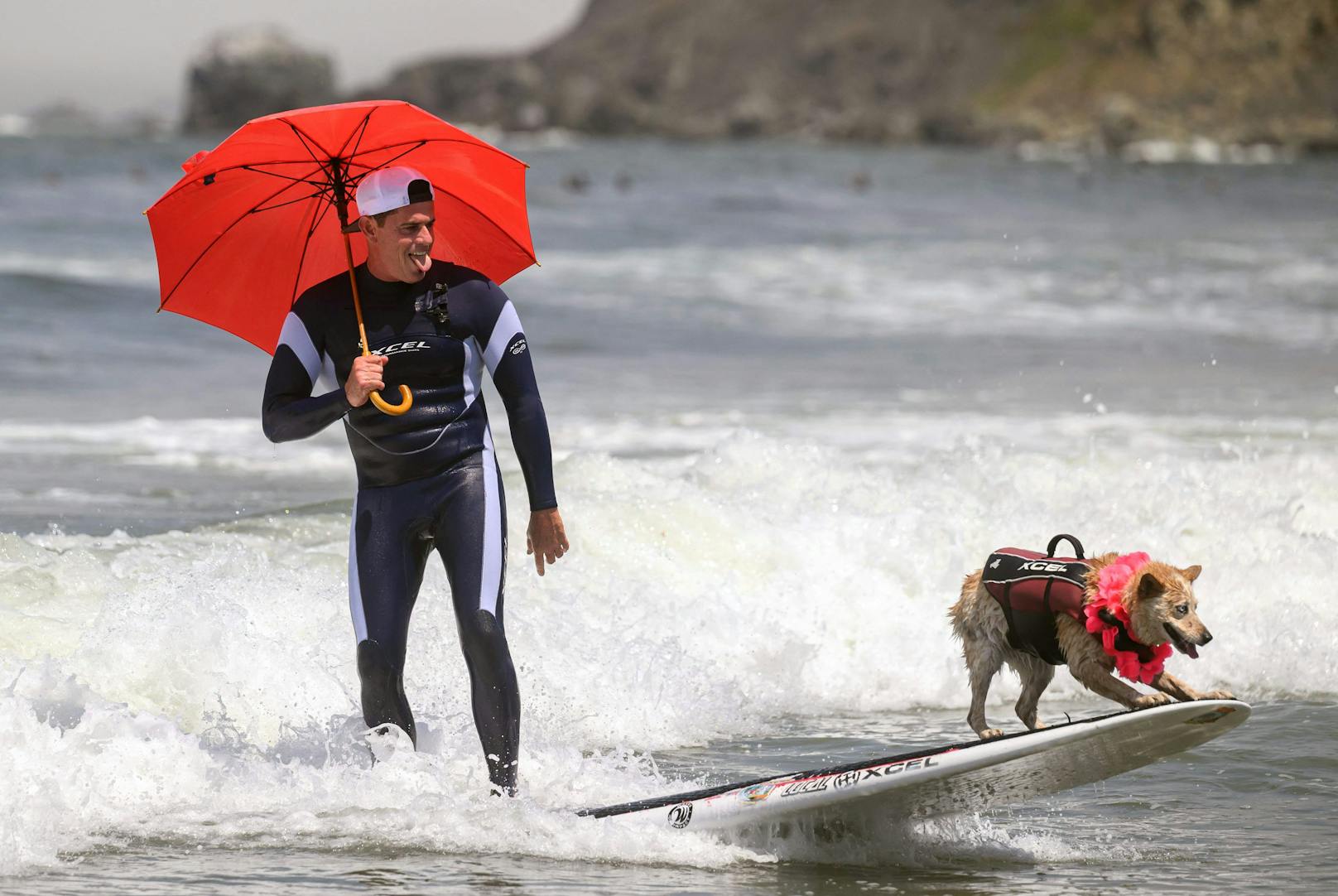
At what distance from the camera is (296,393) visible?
5012mm

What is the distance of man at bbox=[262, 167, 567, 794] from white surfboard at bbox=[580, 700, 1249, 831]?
64 centimetres

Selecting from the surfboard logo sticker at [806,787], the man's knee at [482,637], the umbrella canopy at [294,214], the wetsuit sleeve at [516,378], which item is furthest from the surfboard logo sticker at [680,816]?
the umbrella canopy at [294,214]

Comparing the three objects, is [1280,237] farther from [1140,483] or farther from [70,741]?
[70,741]

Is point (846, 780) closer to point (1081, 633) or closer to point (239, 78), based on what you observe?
point (1081, 633)

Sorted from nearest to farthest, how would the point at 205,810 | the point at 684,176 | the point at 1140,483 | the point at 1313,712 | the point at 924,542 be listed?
the point at 205,810 → the point at 1313,712 → the point at 924,542 → the point at 1140,483 → the point at 684,176

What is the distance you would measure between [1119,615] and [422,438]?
2.05m

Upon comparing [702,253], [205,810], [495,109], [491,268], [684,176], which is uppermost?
[495,109]

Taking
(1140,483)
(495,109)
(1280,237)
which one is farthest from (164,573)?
(495,109)

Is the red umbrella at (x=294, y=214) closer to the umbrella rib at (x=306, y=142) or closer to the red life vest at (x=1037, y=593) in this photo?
the umbrella rib at (x=306, y=142)

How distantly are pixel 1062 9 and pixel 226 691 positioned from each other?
182 meters

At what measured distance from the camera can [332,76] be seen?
19700cm

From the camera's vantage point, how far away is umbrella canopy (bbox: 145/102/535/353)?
17.2ft

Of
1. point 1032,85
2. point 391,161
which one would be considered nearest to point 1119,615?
point 391,161

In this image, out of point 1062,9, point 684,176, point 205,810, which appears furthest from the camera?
point 1062,9
